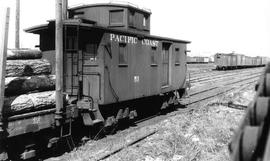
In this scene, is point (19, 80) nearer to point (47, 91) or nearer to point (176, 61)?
point (47, 91)

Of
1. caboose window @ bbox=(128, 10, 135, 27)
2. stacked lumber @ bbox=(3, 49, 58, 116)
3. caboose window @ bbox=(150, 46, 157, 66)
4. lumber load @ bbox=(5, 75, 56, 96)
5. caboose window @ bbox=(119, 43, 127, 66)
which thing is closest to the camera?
stacked lumber @ bbox=(3, 49, 58, 116)

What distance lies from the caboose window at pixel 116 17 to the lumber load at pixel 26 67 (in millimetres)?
4307

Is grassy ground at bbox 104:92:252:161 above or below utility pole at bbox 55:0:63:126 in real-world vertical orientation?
below

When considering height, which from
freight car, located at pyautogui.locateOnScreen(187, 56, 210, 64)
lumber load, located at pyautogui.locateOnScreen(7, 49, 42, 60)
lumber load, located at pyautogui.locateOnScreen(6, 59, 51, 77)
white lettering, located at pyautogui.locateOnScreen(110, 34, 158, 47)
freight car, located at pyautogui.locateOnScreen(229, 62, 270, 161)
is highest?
freight car, located at pyautogui.locateOnScreen(187, 56, 210, 64)

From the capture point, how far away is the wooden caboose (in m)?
9.26

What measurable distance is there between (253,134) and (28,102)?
6.04 metres

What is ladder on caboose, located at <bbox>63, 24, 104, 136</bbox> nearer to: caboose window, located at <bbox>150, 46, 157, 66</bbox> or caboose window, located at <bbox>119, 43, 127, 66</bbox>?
caboose window, located at <bbox>119, 43, 127, 66</bbox>

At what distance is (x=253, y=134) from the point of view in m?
1.98

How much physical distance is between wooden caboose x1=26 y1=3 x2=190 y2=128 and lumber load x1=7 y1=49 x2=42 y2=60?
3.12 feet

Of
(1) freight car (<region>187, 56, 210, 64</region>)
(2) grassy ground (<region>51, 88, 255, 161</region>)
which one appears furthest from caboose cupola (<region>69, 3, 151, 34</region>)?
(1) freight car (<region>187, 56, 210, 64</region>)

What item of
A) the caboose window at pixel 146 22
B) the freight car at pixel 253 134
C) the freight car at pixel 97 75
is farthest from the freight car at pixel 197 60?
the freight car at pixel 253 134

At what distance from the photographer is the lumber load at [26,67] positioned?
721 cm

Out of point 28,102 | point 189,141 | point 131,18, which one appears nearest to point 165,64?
point 131,18

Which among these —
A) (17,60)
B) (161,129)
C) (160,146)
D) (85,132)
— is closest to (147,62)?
(161,129)
